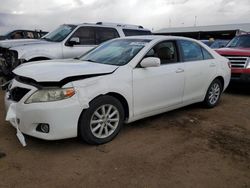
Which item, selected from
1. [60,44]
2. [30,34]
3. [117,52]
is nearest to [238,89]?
[117,52]

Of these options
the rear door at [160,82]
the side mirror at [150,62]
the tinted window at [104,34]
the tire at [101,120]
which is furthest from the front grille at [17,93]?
the tinted window at [104,34]

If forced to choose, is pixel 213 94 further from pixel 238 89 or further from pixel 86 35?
pixel 86 35

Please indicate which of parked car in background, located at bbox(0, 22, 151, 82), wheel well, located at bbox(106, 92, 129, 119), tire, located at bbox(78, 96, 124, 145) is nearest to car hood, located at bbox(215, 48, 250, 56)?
parked car in background, located at bbox(0, 22, 151, 82)

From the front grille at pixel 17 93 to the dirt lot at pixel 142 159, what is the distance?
2.14ft

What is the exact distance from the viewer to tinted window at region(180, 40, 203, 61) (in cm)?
535

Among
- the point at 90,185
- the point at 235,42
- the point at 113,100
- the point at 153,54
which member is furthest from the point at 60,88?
the point at 235,42

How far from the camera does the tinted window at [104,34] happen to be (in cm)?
855

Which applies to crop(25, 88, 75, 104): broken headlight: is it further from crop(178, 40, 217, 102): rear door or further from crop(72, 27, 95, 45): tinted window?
crop(72, 27, 95, 45): tinted window

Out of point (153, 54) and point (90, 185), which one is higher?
point (153, 54)

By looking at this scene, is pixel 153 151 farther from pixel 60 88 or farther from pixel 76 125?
A: pixel 60 88

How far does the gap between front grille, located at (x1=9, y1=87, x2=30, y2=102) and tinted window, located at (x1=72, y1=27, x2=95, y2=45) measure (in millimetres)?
4378

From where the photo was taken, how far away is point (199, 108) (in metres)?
6.19

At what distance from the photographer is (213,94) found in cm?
620

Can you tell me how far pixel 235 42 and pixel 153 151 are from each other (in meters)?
6.85
